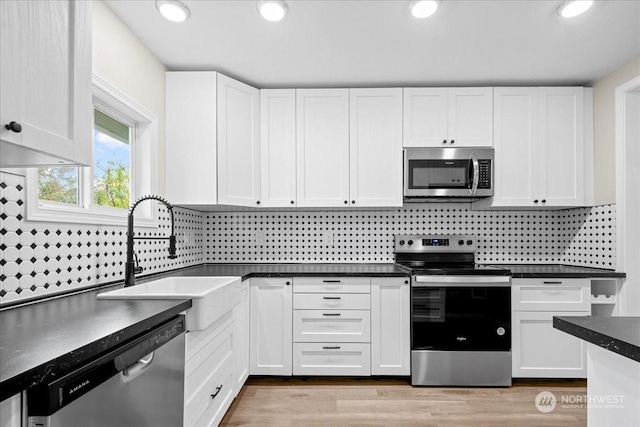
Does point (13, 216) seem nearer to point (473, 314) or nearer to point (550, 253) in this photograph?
point (473, 314)

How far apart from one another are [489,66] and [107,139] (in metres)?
2.63

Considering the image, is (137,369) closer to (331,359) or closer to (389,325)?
(331,359)

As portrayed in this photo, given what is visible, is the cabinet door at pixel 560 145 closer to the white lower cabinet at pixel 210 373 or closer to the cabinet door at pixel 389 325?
the cabinet door at pixel 389 325

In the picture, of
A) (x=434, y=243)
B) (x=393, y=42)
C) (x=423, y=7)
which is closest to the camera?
(x=423, y=7)

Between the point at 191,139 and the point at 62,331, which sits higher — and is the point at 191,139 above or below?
above

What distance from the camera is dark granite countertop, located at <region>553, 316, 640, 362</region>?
909mm

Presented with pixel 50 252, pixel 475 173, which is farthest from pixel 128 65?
pixel 475 173

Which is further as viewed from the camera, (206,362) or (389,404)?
(389,404)

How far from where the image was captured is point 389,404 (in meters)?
2.44

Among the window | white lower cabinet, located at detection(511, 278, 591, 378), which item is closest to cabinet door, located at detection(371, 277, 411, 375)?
white lower cabinet, located at detection(511, 278, 591, 378)

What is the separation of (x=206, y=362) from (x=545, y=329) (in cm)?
239

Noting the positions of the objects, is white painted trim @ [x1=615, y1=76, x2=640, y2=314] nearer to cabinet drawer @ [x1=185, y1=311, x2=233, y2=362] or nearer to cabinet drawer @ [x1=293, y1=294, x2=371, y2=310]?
cabinet drawer @ [x1=293, y1=294, x2=371, y2=310]

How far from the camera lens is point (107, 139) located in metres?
2.26

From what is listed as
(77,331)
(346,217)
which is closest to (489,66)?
(346,217)
